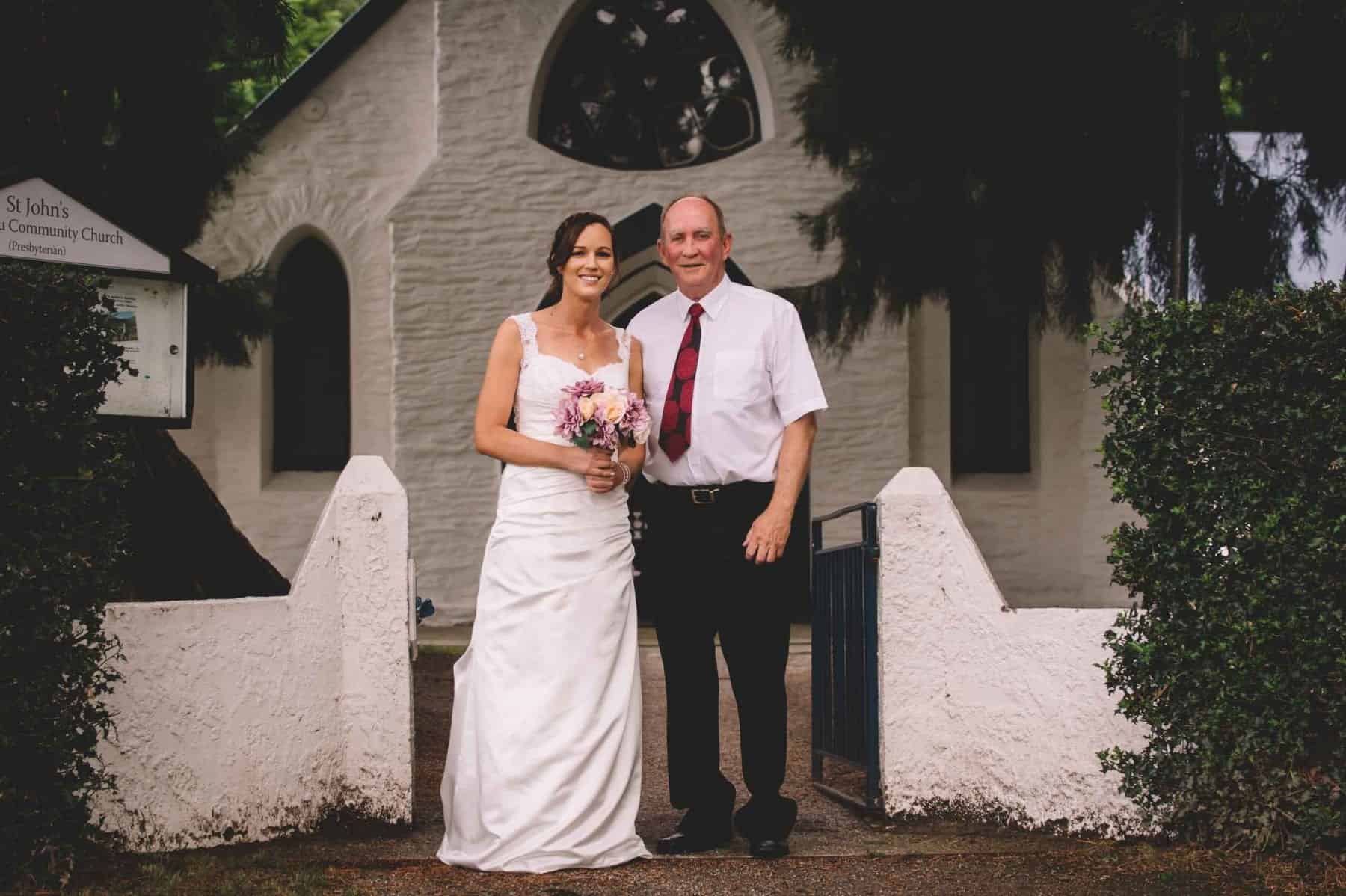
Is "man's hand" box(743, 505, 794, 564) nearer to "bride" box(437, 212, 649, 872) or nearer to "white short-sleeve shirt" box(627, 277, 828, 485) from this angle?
"white short-sleeve shirt" box(627, 277, 828, 485)

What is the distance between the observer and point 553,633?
191 inches

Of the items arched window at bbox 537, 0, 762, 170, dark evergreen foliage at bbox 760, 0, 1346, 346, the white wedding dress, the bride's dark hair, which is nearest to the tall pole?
dark evergreen foliage at bbox 760, 0, 1346, 346

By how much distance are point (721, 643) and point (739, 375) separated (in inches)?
36.2

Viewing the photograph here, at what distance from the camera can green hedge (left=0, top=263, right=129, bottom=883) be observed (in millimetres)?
4426

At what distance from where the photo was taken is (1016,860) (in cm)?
498

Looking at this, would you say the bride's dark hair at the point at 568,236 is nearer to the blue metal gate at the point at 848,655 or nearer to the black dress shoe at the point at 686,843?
the blue metal gate at the point at 848,655

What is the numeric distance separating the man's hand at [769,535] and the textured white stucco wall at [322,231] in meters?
8.92

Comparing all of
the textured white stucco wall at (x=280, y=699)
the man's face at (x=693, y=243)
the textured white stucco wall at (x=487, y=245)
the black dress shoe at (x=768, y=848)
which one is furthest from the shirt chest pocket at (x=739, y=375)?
the textured white stucco wall at (x=487, y=245)

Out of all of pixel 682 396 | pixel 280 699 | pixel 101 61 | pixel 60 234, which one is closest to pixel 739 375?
pixel 682 396

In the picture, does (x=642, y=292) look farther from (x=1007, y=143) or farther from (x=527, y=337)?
(x=527, y=337)

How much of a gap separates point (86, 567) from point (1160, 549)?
348 centimetres

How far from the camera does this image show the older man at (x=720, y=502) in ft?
16.2

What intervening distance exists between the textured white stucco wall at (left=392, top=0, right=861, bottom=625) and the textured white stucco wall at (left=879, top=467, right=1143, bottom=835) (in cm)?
699

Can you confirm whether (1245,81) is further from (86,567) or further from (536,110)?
(86,567)
